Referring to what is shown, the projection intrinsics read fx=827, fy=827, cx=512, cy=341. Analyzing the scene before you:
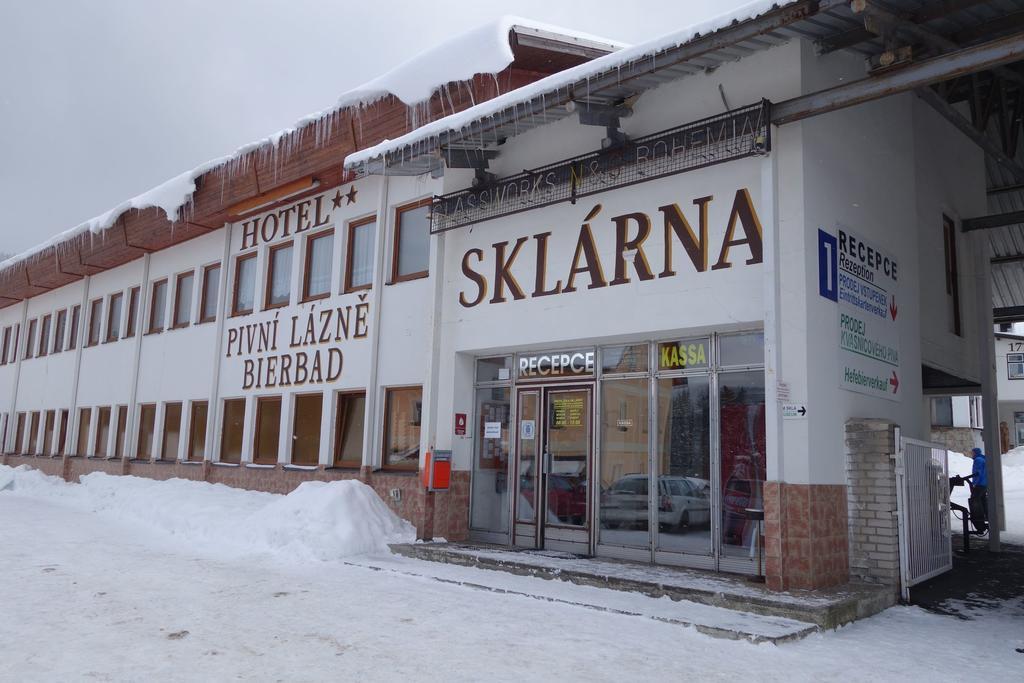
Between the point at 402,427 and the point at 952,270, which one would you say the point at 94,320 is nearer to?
the point at 402,427

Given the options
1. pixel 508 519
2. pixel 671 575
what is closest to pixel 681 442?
pixel 671 575

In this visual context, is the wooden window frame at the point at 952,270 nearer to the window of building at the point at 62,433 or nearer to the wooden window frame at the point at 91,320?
the wooden window frame at the point at 91,320

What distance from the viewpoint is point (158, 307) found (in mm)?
20156


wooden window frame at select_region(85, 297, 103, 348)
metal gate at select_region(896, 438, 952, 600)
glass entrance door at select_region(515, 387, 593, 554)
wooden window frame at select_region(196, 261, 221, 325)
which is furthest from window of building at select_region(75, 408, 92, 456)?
metal gate at select_region(896, 438, 952, 600)

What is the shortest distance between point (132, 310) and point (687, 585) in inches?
701

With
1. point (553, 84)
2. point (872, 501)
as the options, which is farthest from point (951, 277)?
point (553, 84)

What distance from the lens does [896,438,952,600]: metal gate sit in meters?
8.42

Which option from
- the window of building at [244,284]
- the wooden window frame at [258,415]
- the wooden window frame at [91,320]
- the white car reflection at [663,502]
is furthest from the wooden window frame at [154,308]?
the white car reflection at [663,502]

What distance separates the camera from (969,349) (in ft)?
43.7

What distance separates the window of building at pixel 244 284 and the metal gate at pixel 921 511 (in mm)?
12502

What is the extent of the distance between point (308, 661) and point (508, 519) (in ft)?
18.4

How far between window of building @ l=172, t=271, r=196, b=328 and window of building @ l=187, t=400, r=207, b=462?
217 cm

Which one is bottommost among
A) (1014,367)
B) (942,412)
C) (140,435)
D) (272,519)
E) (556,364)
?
(272,519)

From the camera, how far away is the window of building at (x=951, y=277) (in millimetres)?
12750
